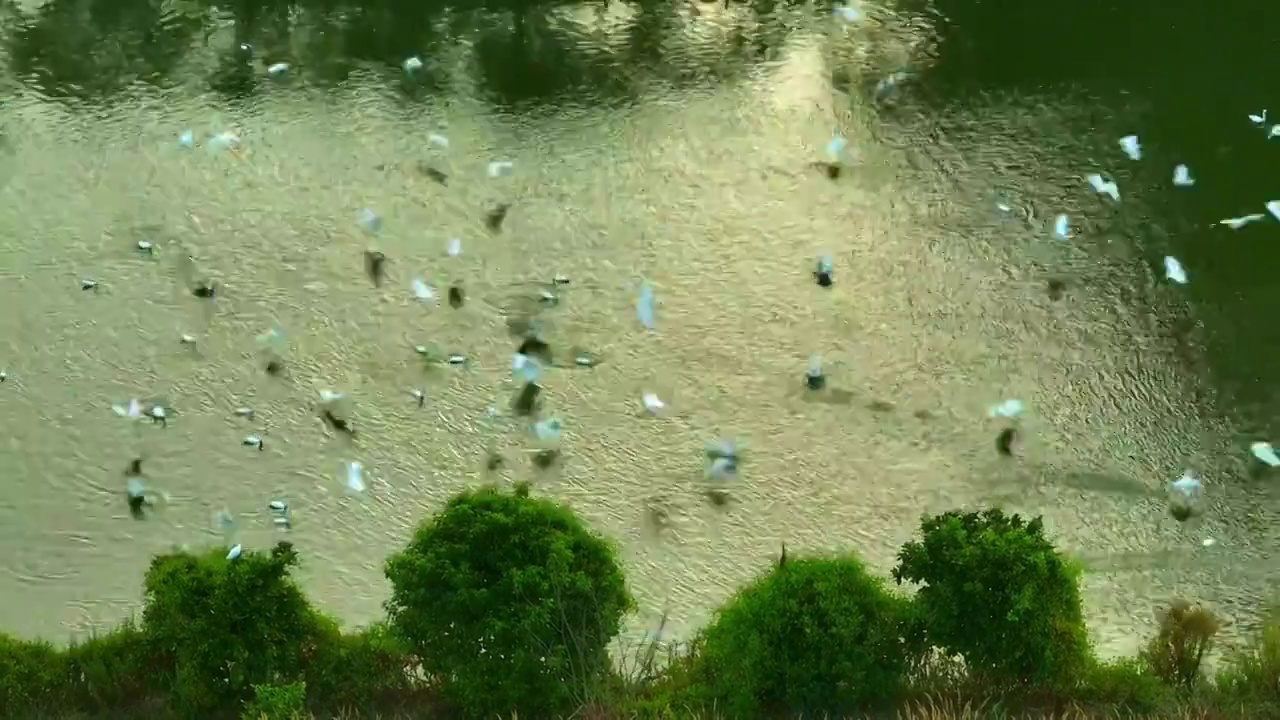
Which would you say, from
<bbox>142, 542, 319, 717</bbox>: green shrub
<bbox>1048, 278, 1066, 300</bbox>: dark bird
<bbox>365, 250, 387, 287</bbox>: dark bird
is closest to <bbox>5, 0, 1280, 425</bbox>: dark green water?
<bbox>1048, 278, 1066, 300</bbox>: dark bird

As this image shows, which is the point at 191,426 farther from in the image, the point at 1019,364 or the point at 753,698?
the point at 1019,364

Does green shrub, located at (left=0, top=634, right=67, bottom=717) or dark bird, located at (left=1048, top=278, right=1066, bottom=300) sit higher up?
green shrub, located at (left=0, top=634, right=67, bottom=717)

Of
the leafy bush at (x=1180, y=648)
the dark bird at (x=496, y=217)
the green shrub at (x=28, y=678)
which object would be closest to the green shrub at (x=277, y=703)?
the green shrub at (x=28, y=678)

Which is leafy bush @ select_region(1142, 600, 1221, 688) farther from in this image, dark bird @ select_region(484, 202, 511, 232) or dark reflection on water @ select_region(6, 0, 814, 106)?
dark reflection on water @ select_region(6, 0, 814, 106)

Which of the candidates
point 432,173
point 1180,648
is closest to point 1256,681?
point 1180,648

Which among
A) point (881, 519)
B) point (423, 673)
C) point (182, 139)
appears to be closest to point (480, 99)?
point (182, 139)

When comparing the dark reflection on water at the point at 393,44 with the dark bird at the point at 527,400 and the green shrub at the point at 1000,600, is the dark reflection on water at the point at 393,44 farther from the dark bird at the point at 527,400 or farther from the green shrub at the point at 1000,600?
the green shrub at the point at 1000,600

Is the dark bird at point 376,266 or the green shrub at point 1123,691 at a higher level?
the green shrub at point 1123,691
